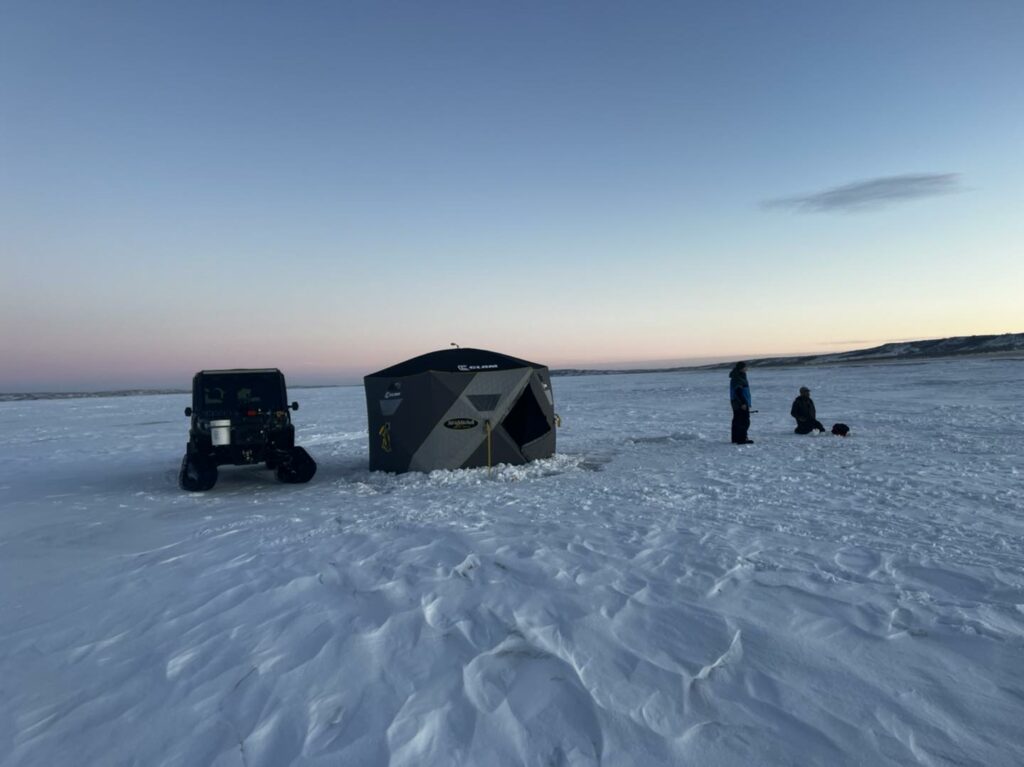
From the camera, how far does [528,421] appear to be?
12.1 m

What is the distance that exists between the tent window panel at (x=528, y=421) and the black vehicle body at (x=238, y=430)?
12.9 feet

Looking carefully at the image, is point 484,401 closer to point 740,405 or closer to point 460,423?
point 460,423

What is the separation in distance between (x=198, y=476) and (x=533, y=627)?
8.32m

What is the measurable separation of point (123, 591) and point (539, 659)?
3.96 m

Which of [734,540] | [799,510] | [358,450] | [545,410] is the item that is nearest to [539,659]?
[734,540]

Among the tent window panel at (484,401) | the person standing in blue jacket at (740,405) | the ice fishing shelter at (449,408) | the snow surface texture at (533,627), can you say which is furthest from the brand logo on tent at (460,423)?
the person standing in blue jacket at (740,405)

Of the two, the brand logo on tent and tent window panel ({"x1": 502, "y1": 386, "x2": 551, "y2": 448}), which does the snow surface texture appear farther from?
tent window panel ({"x1": 502, "y1": 386, "x2": 551, "y2": 448})

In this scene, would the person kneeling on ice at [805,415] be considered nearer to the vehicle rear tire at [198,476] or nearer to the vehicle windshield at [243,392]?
the vehicle windshield at [243,392]

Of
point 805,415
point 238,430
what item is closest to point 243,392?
point 238,430

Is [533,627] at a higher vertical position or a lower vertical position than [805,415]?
lower

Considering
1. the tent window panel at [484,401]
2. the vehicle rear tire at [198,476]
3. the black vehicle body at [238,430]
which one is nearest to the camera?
the vehicle rear tire at [198,476]

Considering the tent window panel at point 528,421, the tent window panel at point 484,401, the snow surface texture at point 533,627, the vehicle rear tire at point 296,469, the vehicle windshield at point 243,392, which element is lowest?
the snow surface texture at point 533,627

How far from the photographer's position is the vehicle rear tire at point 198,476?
34.4 ft

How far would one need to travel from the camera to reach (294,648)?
415 cm
